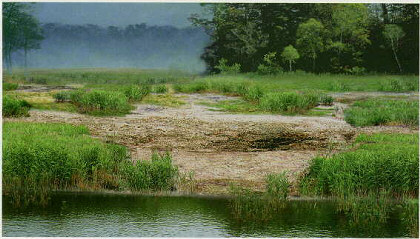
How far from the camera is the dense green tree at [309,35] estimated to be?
22.1ft

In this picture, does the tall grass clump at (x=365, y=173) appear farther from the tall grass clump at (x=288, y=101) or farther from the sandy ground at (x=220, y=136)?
the tall grass clump at (x=288, y=101)

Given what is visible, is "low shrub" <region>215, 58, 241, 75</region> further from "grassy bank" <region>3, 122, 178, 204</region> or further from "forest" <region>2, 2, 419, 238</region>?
"grassy bank" <region>3, 122, 178, 204</region>

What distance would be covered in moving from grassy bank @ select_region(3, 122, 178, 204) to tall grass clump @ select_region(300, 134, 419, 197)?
58.1 inches

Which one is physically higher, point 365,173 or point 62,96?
point 62,96

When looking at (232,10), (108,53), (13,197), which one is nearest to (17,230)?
(13,197)

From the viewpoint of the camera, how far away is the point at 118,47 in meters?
6.80

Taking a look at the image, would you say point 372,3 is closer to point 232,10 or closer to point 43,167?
point 232,10

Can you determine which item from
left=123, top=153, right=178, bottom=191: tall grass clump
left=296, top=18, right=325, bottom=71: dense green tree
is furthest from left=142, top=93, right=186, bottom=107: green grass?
left=296, top=18, right=325, bottom=71: dense green tree

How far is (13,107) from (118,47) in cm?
131

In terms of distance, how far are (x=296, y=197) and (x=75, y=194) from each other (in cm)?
225

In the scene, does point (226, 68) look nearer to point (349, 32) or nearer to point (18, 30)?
point (349, 32)

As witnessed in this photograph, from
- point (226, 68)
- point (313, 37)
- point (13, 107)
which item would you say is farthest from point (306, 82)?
point (13, 107)

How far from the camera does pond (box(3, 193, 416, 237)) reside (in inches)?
218

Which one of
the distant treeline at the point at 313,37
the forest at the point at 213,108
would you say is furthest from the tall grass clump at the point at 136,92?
the distant treeline at the point at 313,37
